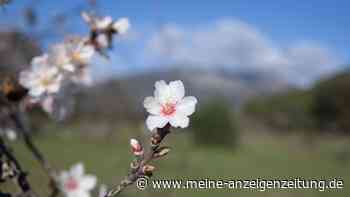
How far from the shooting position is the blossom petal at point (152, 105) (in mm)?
905

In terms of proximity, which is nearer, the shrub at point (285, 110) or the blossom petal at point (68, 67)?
the blossom petal at point (68, 67)

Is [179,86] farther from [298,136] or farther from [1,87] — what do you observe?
[298,136]

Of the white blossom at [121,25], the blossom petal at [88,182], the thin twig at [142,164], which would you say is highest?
the white blossom at [121,25]

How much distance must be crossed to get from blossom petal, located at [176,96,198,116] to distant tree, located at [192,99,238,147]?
36.8 feet

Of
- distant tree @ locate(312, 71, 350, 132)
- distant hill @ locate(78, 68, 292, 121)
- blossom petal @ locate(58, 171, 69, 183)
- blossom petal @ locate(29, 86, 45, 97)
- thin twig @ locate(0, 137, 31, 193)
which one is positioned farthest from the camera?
distant tree @ locate(312, 71, 350, 132)

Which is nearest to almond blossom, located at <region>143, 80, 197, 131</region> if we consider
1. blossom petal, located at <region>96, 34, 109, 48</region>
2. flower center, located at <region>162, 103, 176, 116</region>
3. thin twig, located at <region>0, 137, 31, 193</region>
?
flower center, located at <region>162, 103, 176, 116</region>

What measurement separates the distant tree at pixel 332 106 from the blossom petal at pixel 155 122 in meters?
20.4

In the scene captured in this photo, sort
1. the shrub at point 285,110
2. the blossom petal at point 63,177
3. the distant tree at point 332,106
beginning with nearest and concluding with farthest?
the blossom petal at point 63,177
the shrub at point 285,110
the distant tree at point 332,106

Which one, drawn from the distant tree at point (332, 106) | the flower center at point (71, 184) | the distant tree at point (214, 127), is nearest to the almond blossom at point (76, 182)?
the flower center at point (71, 184)

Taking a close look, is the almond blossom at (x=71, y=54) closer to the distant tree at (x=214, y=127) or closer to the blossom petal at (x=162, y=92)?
the blossom petal at (x=162, y=92)

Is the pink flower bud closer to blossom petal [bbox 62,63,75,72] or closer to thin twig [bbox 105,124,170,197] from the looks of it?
thin twig [bbox 105,124,170,197]

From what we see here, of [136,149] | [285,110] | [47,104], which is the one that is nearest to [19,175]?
[136,149]

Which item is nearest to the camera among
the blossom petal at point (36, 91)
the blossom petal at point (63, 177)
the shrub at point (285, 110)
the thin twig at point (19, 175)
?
the thin twig at point (19, 175)

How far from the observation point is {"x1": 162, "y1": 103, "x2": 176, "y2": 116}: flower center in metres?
0.90
